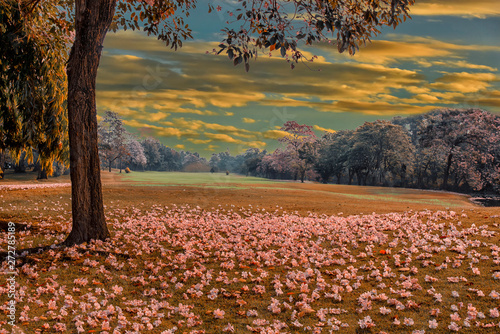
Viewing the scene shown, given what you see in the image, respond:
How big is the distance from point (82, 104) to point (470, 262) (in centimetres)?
1039

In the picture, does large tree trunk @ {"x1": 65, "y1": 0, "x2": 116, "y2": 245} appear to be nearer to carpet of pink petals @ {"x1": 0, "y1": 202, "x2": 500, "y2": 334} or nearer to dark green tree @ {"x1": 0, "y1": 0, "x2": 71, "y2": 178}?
carpet of pink petals @ {"x1": 0, "y1": 202, "x2": 500, "y2": 334}

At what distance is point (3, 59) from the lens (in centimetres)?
1220

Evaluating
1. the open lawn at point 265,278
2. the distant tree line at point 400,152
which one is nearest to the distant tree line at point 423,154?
the distant tree line at point 400,152

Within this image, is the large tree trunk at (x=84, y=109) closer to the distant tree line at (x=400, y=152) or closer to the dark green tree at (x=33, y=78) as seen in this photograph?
the dark green tree at (x=33, y=78)

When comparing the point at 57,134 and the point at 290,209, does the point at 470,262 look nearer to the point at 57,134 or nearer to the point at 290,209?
the point at 290,209

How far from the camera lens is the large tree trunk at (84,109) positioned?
9.37 metres

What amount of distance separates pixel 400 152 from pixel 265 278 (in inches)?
2157

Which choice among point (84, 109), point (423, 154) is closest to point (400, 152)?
point (423, 154)

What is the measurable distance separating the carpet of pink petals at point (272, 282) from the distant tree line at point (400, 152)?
45.2 metres

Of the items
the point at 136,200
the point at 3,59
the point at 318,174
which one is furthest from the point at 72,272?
the point at 318,174

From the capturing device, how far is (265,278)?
25.9ft

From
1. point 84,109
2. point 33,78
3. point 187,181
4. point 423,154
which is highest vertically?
point 423,154

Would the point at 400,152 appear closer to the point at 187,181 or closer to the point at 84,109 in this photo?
the point at 187,181

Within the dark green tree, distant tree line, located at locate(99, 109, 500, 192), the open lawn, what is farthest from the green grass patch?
the open lawn
